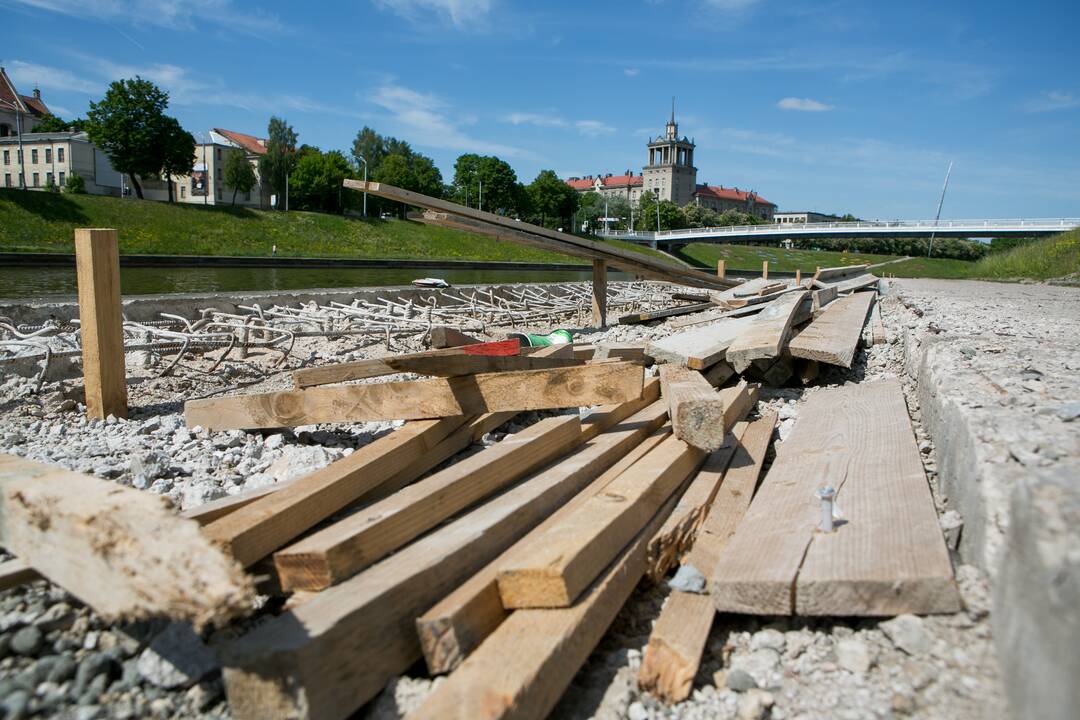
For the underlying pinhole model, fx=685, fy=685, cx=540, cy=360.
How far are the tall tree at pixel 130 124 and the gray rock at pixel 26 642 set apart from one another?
209 ft

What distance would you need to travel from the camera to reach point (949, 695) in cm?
178

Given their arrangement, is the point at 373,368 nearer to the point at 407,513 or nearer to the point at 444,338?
the point at 444,338

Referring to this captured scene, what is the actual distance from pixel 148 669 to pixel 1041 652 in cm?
232

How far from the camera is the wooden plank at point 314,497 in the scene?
221 centimetres

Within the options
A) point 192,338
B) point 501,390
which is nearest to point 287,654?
point 501,390

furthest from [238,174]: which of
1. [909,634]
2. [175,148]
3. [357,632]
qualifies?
[909,634]

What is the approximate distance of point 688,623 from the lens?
2.22 metres

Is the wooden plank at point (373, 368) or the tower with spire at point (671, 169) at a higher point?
the tower with spire at point (671, 169)

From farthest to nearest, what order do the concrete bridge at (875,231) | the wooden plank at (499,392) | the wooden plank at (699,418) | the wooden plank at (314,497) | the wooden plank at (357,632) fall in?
the concrete bridge at (875,231), the wooden plank at (499,392), the wooden plank at (699,418), the wooden plank at (314,497), the wooden plank at (357,632)

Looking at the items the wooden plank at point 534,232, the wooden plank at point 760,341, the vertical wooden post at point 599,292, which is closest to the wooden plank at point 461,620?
the wooden plank at point 760,341

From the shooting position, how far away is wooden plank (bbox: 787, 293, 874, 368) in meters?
5.38

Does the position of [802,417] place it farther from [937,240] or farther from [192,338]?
[937,240]

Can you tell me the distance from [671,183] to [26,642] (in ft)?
577

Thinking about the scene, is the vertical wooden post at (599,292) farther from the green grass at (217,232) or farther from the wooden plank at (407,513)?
the green grass at (217,232)
